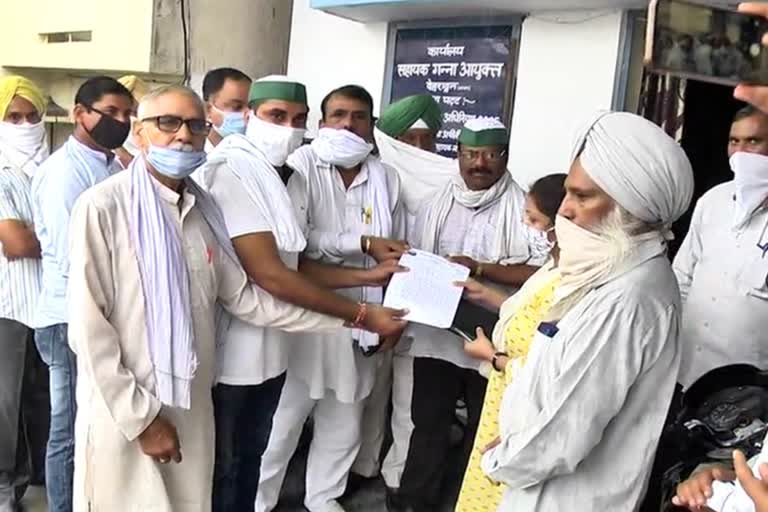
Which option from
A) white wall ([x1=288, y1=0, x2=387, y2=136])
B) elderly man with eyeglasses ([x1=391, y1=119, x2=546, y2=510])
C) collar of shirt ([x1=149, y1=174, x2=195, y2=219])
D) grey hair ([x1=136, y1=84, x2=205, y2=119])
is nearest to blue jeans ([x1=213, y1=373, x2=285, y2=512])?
collar of shirt ([x1=149, y1=174, x2=195, y2=219])

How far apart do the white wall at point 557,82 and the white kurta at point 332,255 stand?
6.66 ft

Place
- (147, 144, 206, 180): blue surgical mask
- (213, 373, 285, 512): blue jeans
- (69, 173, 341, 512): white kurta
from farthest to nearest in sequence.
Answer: (213, 373, 285, 512): blue jeans < (147, 144, 206, 180): blue surgical mask < (69, 173, 341, 512): white kurta

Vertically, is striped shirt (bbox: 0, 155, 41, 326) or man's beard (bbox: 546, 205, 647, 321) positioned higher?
man's beard (bbox: 546, 205, 647, 321)

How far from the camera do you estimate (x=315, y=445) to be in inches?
156

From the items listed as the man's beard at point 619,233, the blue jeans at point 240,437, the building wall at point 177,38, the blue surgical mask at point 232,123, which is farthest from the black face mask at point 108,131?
the building wall at point 177,38

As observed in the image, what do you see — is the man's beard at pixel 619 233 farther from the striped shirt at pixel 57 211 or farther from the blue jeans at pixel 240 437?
the striped shirt at pixel 57 211

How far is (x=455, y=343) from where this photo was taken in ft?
12.3

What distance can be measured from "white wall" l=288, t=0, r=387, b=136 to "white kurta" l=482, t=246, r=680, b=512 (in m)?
4.90

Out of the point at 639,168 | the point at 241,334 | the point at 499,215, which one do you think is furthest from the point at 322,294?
the point at 639,168

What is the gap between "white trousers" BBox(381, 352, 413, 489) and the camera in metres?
4.17

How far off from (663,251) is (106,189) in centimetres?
167

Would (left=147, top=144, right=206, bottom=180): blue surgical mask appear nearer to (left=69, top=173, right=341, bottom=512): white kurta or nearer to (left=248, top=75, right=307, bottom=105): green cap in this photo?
(left=69, top=173, right=341, bottom=512): white kurta

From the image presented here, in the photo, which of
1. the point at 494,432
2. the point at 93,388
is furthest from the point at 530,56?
the point at 93,388

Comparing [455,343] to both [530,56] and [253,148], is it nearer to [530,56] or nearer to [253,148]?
[253,148]
